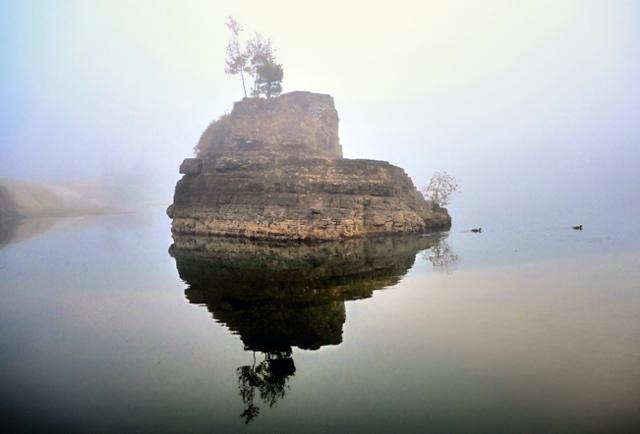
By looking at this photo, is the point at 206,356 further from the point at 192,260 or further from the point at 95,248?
Result: the point at 95,248

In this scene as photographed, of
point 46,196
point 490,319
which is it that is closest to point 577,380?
point 490,319

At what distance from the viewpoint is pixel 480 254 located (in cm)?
3228

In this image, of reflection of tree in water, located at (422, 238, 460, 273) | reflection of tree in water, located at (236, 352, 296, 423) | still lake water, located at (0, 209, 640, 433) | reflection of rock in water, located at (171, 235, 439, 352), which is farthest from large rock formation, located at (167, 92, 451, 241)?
reflection of tree in water, located at (236, 352, 296, 423)

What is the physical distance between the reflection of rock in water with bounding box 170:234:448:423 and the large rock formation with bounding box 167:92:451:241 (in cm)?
322

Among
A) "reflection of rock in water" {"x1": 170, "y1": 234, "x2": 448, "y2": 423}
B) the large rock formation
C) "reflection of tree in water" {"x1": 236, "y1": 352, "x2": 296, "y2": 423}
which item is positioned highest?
the large rock formation

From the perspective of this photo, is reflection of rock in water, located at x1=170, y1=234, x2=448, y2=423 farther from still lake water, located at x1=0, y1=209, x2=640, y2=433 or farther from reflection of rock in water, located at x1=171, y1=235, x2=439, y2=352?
still lake water, located at x1=0, y1=209, x2=640, y2=433

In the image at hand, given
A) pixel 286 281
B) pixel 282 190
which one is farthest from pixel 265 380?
pixel 282 190

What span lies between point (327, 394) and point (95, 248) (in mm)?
38758

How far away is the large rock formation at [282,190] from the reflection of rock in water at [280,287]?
3.22m

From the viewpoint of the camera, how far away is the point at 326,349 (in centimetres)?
1244

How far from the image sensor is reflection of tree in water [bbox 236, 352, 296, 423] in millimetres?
9195

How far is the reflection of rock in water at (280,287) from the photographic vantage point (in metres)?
11.7

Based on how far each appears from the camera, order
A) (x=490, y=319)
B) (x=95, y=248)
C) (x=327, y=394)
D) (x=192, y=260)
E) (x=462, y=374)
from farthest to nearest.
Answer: (x=95, y=248) < (x=192, y=260) < (x=490, y=319) < (x=462, y=374) < (x=327, y=394)

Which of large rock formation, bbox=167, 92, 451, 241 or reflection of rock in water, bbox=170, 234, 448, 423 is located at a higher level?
large rock formation, bbox=167, 92, 451, 241
